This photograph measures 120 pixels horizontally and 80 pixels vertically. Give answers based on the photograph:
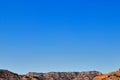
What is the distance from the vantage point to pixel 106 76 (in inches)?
6668

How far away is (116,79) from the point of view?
535 ft

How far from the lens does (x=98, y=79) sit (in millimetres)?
175625

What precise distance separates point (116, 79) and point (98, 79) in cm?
1441

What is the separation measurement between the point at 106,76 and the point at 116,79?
7372 mm

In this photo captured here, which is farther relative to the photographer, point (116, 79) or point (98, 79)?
point (98, 79)

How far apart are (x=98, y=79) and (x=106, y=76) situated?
7342 mm
